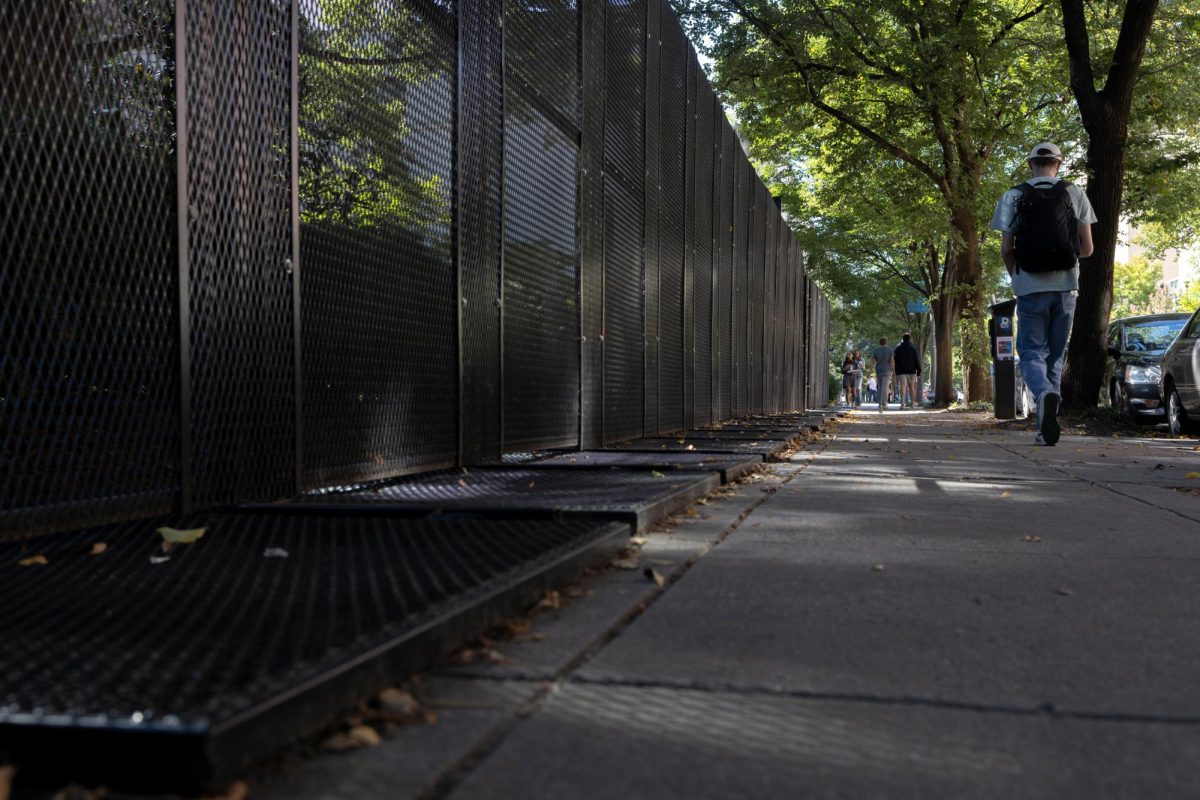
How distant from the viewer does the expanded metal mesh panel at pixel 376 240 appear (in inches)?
186

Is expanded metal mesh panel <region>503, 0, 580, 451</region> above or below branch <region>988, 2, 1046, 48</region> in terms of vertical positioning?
below

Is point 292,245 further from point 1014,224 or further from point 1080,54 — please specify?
point 1080,54

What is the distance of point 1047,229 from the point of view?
9.34 meters

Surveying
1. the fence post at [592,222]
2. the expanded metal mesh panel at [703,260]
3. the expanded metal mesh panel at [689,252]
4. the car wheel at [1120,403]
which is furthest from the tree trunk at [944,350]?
the fence post at [592,222]

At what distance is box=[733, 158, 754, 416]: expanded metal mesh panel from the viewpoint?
51.7 ft

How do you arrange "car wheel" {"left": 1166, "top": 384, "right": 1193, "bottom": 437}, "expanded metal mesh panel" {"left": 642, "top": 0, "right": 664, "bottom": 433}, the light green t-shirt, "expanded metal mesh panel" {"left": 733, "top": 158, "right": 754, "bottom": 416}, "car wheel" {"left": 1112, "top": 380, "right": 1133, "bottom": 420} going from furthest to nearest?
"expanded metal mesh panel" {"left": 733, "top": 158, "right": 754, "bottom": 416} → "car wheel" {"left": 1112, "top": 380, "right": 1133, "bottom": 420} → "car wheel" {"left": 1166, "top": 384, "right": 1193, "bottom": 437} → "expanded metal mesh panel" {"left": 642, "top": 0, "right": 664, "bottom": 433} → the light green t-shirt

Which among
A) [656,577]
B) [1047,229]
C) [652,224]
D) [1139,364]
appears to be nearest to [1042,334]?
[1047,229]

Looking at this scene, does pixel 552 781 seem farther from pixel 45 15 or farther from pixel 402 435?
pixel 402 435

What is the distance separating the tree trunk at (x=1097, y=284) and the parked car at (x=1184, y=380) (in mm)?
1632

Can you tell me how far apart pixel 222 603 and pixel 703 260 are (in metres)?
11.1

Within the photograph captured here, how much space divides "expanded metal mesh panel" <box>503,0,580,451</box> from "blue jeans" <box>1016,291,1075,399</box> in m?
4.27

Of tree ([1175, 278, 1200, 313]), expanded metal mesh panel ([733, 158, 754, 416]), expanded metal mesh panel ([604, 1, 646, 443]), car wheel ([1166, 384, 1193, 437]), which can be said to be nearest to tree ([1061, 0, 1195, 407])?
car wheel ([1166, 384, 1193, 437])

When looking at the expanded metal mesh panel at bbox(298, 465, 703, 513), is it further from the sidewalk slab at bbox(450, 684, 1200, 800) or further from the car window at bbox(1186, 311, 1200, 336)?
the car window at bbox(1186, 311, 1200, 336)

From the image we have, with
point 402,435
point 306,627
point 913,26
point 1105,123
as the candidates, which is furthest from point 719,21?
point 306,627
